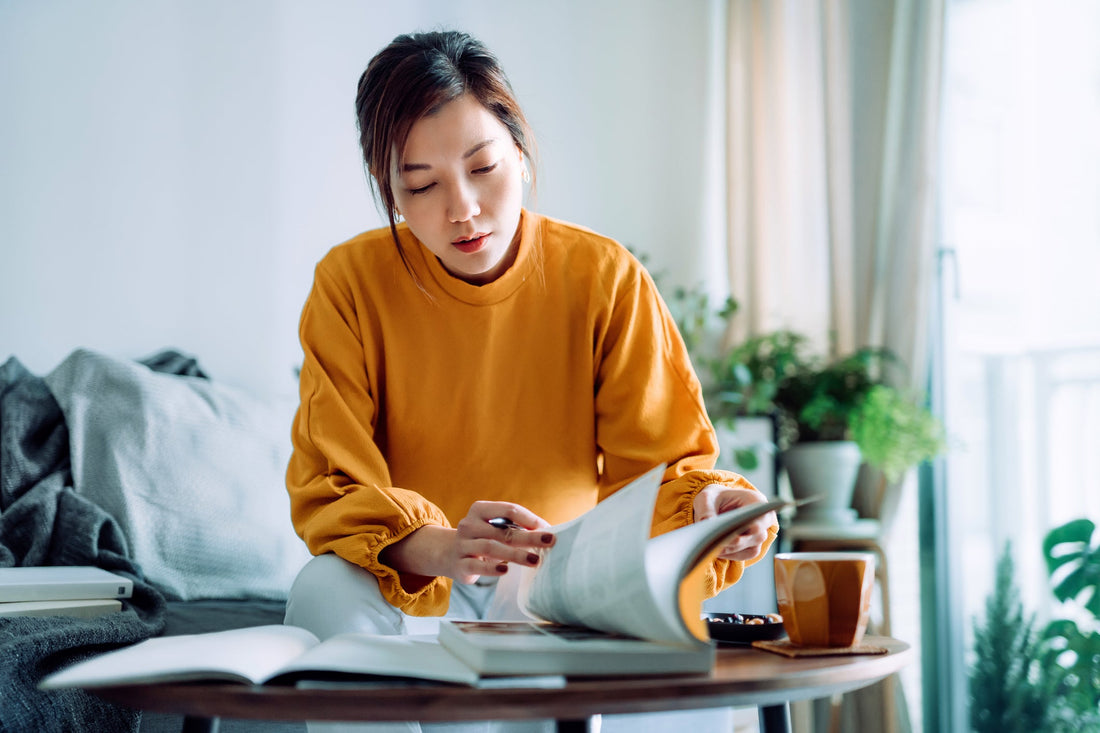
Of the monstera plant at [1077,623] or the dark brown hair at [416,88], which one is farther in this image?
the monstera plant at [1077,623]

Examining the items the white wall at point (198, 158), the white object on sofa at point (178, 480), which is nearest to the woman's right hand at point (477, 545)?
the white object on sofa at point (178, 480)

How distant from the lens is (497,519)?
29.9 inches

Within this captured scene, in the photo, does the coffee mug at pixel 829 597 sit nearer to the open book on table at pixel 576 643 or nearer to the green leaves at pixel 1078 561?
the open book on table at pixel 576 643

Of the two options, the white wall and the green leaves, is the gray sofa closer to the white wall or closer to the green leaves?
the white wall

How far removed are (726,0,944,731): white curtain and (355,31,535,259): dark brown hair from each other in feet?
4.90

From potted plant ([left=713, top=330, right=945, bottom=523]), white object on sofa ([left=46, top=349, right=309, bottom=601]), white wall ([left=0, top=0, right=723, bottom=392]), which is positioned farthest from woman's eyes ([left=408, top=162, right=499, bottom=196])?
potted plant ([left=713, top=330, right=945, bottom=523])

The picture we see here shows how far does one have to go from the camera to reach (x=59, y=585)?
113cm

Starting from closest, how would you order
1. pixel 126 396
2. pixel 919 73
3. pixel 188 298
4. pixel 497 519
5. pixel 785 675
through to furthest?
pixel 785 675, pixel 497 519, pixel 126 396, pixel 188 298, pixel 919 73

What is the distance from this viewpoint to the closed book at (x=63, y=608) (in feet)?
3.51

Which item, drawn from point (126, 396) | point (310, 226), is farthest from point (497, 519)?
point (310, 226)

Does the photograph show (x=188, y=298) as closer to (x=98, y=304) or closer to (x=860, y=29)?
(x=98, y=304)

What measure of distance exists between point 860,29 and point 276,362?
1762mm

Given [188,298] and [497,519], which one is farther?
[188,298]

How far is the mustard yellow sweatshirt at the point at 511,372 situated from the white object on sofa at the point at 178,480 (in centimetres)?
56
